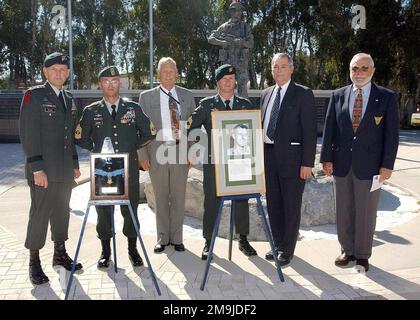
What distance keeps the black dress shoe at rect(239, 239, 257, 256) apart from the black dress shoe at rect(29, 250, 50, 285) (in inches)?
79.4

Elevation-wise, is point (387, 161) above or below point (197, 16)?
below

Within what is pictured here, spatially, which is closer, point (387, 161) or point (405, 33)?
point (387, 161)

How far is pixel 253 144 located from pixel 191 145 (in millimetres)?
934

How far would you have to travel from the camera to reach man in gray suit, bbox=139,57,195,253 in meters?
4.64

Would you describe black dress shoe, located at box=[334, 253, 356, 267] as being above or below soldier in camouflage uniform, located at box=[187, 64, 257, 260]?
below

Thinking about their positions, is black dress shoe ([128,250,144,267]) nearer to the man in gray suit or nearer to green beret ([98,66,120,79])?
the man in gray suit

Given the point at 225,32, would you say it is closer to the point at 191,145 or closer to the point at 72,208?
the point at 72,208

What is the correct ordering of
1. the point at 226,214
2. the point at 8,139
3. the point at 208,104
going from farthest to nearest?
the point at 8,139 → the point at 226,214 → the point at 208,104

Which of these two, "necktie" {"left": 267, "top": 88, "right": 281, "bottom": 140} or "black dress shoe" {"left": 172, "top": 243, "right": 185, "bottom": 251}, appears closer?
"necktie" {"left": 267, "top": 88, "right": 281, "bottom": 140}

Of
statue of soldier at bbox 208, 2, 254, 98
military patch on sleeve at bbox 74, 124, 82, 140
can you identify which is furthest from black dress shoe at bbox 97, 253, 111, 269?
statue of soldier at bbox 208, 2, 254, 98

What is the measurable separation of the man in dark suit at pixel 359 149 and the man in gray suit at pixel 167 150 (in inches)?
60.1

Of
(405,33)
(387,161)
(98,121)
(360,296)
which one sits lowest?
(360,296)
